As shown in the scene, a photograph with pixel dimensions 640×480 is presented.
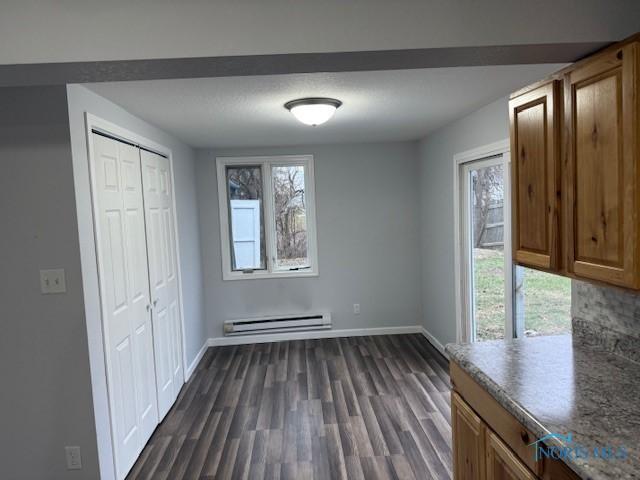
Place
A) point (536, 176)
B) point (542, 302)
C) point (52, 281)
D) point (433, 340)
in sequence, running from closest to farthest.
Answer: point (536, 176), point (52, 281), point (542, 302), point (433, 340)

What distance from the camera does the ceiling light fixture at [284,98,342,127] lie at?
103 inches

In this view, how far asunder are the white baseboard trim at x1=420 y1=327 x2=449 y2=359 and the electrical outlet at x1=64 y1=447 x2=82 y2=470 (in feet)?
10.6

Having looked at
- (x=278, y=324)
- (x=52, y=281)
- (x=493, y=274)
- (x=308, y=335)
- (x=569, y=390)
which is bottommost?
(x=308, y=335)

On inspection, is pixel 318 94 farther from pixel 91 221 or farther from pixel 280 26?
pixel 91 221

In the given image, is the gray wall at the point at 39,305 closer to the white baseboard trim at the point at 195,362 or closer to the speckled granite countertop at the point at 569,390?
the white baseboard trim at the point at 195,362

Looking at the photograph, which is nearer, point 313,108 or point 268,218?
point 313,108

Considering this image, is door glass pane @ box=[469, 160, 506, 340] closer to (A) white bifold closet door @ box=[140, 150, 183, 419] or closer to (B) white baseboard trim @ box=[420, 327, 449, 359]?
(B) white baseboard trim @ box=[420, 327, 449, 359]

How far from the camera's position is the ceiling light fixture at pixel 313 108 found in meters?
2.61

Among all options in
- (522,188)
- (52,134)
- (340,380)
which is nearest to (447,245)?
(340,380)

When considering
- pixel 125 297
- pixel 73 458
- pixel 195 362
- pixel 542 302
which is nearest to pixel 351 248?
pixel 195 362

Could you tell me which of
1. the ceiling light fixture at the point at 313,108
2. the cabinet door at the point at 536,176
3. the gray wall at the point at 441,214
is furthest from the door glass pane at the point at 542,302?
the ceiling light fixture at the point at 313,108

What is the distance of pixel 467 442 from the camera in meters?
1.70

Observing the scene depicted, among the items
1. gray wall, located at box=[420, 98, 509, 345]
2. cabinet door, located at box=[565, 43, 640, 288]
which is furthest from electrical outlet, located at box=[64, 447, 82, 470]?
gray wall, located at box=[420, 98, 509, 345]

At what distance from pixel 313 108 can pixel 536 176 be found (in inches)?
58.2
